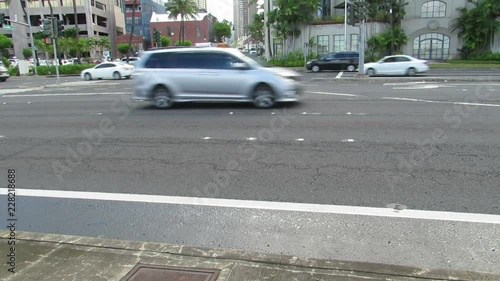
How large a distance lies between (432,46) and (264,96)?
3585 centimetres

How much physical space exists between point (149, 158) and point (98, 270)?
3.66 metres

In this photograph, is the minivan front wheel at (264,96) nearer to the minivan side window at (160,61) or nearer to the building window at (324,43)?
the minivan side window at (160,61)

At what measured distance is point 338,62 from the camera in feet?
97.3

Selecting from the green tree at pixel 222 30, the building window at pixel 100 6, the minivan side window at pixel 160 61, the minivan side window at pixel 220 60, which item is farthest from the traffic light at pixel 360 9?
the green tree at pixel 222 30

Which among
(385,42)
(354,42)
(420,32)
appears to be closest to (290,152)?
(385,42)

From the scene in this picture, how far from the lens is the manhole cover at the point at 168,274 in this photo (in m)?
2.84

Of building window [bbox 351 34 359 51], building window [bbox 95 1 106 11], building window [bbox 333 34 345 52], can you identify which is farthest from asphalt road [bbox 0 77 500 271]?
building window [bbox 95 1 106 11]

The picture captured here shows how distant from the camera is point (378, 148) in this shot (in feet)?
21.5

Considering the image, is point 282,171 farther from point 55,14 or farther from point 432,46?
point 55,14

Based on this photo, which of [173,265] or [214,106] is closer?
[173,265]

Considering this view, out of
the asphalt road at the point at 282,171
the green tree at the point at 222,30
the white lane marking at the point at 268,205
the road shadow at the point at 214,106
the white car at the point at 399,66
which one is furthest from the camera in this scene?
the green tree at the point at 222,30

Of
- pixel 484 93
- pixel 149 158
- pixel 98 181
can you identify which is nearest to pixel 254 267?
pixel 98 181

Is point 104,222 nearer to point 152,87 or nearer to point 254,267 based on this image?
point 254,267

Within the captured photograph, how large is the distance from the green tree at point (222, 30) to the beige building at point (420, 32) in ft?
272
